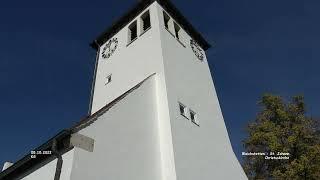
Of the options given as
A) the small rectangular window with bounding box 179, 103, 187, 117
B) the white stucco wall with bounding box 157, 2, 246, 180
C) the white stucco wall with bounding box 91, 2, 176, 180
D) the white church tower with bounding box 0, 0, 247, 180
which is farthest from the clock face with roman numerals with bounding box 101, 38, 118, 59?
the small rectangular window with bounding box 179, 103, 187, 117

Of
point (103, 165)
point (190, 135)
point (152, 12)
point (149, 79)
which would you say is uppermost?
point (152, 12)

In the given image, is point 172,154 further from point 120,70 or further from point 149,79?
point 120,70

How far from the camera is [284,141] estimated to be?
17.9 metres

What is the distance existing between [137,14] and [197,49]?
12.2 ft

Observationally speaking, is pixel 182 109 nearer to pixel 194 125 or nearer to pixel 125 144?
pixel 194 125

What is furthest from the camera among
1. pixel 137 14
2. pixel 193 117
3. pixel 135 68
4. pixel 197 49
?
pixel 197 49

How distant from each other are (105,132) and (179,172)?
2577 mm

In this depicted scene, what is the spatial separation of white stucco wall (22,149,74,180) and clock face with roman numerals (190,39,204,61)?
1106 centimetres

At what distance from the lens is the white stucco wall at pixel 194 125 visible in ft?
38.4

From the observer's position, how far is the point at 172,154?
1105cm

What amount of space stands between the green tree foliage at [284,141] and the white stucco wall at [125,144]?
768cm

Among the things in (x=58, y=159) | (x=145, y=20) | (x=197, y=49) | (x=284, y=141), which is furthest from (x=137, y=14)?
(x=58, y=159)

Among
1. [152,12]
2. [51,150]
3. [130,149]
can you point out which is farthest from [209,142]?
[152,12]
